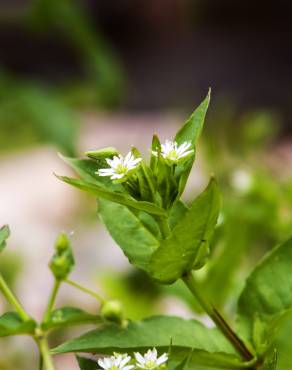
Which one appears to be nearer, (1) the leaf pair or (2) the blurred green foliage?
(1) the leaf pair

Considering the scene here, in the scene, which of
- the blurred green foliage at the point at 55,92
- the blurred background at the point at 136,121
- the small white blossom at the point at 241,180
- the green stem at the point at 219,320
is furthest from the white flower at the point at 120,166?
the blurred green foliage at the point at 55,92

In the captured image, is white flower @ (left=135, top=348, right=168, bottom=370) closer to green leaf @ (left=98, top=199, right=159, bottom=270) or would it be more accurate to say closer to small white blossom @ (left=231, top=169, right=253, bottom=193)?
green leaf @ (left=98, top=199, right=159, bottom=270)

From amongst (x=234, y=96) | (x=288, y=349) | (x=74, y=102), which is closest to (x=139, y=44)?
(x=234, y=96)

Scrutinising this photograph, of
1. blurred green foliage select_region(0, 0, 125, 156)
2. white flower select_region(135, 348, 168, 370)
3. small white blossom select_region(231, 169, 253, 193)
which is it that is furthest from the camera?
blurred green foliage select_region(0, 0, 125, 156)

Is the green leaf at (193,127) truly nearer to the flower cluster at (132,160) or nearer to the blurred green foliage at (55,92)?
the flower cluster at (132,160)

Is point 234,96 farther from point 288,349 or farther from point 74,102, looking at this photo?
point 288,349

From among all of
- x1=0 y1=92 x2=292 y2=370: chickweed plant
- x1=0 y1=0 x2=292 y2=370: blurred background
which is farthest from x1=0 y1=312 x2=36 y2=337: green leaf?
x1=0 y1=0 x2=292 y2=370: blurred background
